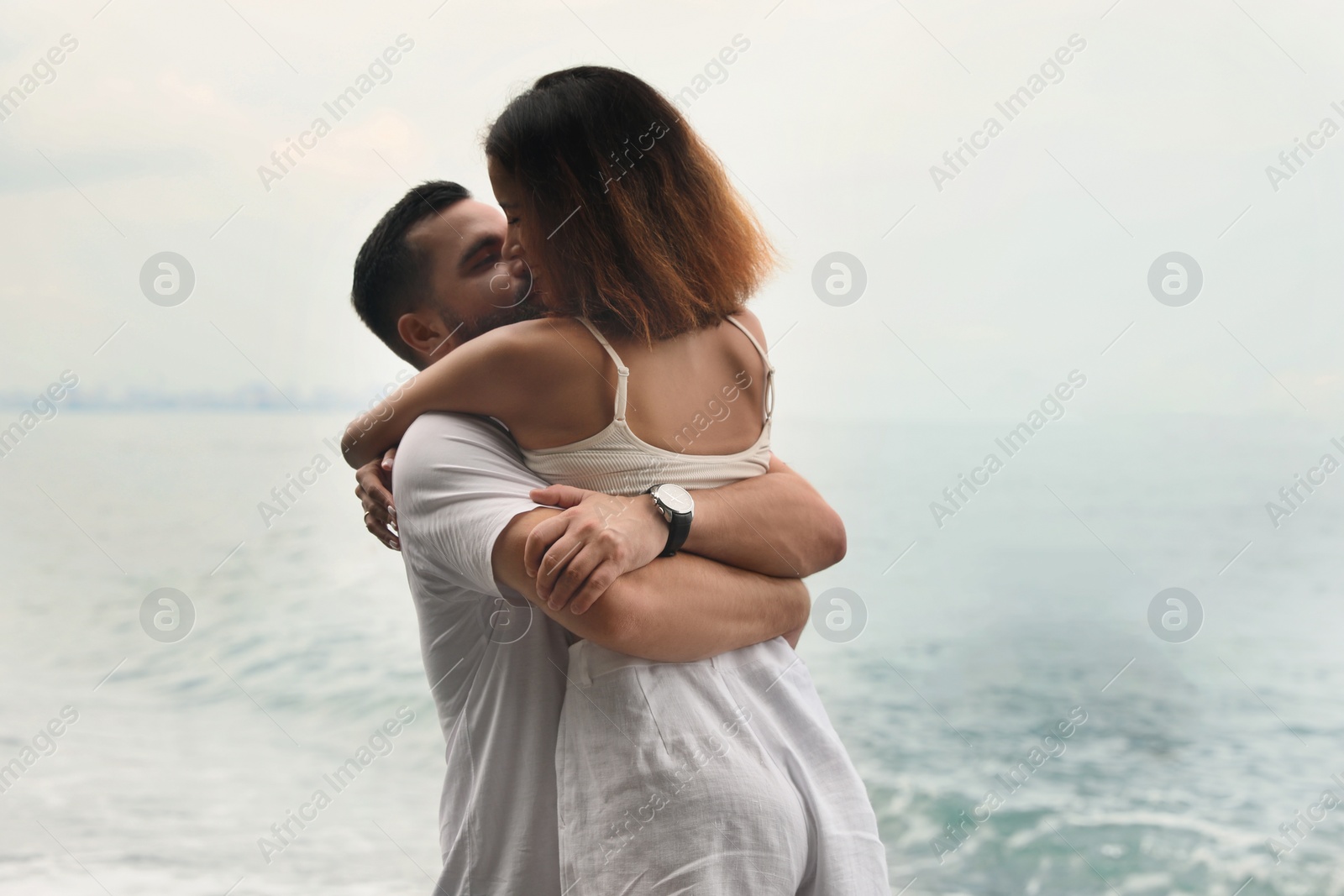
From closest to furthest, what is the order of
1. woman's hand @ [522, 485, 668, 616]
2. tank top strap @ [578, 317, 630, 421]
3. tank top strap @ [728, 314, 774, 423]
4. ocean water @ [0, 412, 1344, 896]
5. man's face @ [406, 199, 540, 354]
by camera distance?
woman's hand @ [522, 485, 668, 616], tank top strap @ [578, 317, 630, 421], tank top strap @ [728, 314, 774, 423], man's face @ [406, 199, 540, 354], ocean water @ [0, 412, 1344, 896]

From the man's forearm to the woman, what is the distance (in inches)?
1.2

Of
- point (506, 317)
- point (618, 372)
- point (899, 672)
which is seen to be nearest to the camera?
point (618, 372)

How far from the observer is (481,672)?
96cm

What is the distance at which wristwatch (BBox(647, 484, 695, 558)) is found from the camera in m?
0.87

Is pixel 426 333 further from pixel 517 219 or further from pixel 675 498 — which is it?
pixel 675 498

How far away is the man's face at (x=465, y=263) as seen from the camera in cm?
118

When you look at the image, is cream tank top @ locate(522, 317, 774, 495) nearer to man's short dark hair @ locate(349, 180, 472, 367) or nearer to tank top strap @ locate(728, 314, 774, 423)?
tank top strap @ locate(728, 314, 774, 423)

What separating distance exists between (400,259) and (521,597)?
497 millimetres

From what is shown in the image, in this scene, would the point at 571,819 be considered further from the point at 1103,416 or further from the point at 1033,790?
the point at 1103,416

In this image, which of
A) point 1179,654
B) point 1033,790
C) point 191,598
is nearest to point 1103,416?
point 1179,654

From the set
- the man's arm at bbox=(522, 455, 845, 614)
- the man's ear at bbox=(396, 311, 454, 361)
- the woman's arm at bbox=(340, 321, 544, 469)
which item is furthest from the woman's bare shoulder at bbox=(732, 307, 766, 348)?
the man's ear at bbox=(396, 311, 454, 361)

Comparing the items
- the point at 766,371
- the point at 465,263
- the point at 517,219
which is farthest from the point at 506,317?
the point at 766,371

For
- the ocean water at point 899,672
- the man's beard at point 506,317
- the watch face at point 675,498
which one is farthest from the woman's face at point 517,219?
the ocean water at point 899,672

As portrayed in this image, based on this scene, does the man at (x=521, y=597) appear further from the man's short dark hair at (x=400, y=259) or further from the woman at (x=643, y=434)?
the man's short dark hair at (x=400, y=259)
